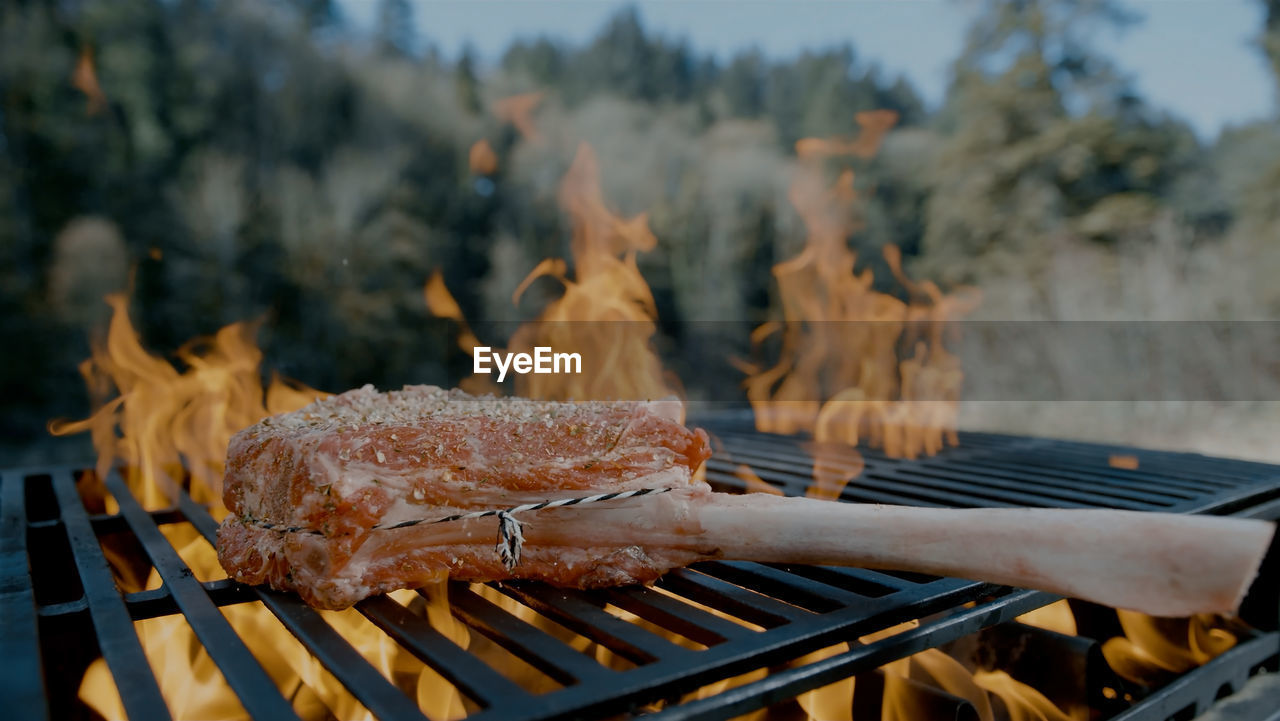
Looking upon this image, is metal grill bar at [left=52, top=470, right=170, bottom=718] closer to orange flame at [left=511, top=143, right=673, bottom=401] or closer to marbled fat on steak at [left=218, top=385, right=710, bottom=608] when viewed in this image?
marbled fat on steak at [left=218, top=385, right=710, bottom=608]

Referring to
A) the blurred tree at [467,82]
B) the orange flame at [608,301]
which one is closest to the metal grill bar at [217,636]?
the orange flame at [608,301]

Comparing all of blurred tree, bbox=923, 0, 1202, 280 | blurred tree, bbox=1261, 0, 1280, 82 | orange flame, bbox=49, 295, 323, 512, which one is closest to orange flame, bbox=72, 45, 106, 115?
orange flame, bbox=49, 295, 323, 512

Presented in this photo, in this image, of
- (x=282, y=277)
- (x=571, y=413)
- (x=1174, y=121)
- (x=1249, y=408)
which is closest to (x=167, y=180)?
A: (x=282, y=277)

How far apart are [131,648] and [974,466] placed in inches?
136

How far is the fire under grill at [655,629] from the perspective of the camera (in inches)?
53.2

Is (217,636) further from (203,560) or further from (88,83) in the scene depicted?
(88,83)

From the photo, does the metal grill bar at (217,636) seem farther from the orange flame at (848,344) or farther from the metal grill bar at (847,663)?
the orange flame at (848,344)

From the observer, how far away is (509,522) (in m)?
1.85

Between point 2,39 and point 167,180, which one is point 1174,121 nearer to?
point 167,180

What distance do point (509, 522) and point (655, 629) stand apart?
999mm

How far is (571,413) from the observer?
220 centimetres

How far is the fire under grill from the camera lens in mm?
1352

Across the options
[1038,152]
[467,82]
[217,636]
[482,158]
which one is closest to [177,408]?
[217,636]

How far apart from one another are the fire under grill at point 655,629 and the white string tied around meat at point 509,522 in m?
0.14
